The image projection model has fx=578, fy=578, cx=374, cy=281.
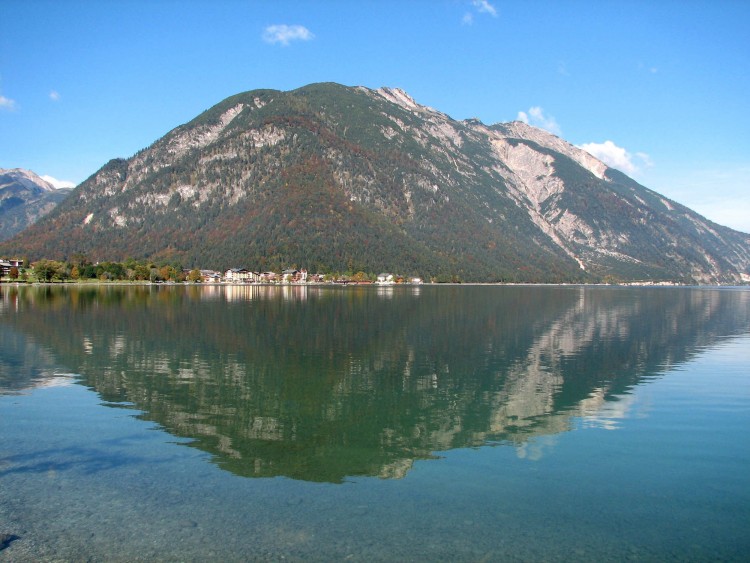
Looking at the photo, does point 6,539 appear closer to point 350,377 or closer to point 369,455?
point 369,455

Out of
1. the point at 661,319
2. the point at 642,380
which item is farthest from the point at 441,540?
the point at 661,319

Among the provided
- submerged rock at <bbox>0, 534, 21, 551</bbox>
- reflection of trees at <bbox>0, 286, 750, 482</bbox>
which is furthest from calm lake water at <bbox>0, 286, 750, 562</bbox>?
reflection of trees at <bbox>0, 286, 750, 482</bbox>

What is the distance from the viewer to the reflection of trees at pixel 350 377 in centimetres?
1898

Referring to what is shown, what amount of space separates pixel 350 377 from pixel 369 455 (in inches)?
469

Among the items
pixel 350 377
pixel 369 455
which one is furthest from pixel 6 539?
pixel 350 377

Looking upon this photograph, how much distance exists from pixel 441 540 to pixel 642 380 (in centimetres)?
2255

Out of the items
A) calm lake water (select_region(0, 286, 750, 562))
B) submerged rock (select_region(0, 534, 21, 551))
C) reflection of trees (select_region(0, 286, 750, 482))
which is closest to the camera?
submerged rock (select_region(0, 534, 21, 551))

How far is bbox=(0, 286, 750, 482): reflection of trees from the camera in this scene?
18984mm

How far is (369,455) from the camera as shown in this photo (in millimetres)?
17625

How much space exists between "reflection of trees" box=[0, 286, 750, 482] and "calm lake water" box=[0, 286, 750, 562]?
0.16m

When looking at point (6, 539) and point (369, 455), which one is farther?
point (369, 455)

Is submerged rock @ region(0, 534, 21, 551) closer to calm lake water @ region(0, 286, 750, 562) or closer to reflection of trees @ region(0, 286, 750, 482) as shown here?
calm lake water @ region(0, 286, 750, 562)

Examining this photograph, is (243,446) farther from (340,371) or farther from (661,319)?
(661,319)

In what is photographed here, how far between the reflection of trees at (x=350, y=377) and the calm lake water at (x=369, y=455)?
160 millimetres
